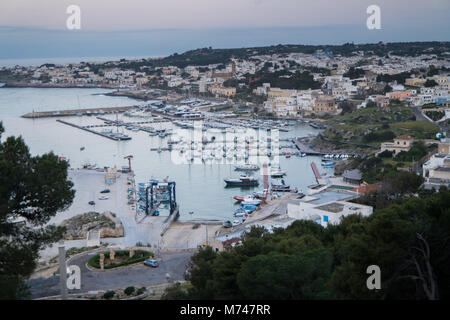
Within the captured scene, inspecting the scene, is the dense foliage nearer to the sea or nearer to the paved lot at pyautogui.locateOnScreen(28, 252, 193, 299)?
the paved lot at pyautogui.locateOnScreen(28, 252, 193, 299)

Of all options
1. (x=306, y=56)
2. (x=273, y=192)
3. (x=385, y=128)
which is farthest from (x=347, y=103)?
(x=306, y=56)

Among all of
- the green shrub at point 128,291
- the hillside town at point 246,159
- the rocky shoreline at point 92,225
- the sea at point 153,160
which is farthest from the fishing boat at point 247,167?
the green shrub at point 128,291

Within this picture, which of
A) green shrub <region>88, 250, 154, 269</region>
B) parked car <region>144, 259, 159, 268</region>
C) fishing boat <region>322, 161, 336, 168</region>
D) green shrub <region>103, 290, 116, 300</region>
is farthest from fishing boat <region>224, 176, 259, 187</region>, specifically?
green shrub <region>103, 290, 116, 300</region>

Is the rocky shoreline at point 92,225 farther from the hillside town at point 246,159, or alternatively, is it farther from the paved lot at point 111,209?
the paved lot at point 111,209

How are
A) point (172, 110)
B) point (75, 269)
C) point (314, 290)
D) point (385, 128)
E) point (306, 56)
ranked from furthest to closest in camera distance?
point (306, 56), point (172, 110), point (385, 128), point (75, 269), point (314, 290)

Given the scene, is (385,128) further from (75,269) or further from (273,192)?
(75,269)
